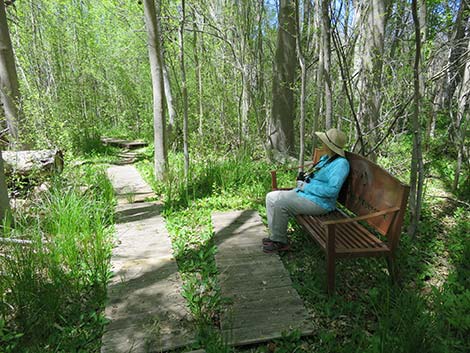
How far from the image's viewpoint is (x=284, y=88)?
741 cm

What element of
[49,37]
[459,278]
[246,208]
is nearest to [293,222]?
[246,208]

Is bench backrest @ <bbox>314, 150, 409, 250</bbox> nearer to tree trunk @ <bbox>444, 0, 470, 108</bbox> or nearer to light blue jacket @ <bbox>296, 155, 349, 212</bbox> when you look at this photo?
light blue jacket @ <bbox>296, 155, 349, 212</bbox>

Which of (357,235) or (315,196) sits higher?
(315,196)

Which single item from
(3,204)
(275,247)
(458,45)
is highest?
(458,45)

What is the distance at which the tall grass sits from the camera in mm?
2236

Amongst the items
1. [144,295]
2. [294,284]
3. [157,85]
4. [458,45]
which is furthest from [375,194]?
[157,85]

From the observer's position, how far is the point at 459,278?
2738 millimetres

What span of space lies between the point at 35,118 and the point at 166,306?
4.01 m

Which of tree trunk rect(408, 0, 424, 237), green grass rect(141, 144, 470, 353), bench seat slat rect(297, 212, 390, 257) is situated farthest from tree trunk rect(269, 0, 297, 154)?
bench seat slat rect(297, 212, 390, 257)

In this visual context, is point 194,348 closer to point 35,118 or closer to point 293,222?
point 293,222

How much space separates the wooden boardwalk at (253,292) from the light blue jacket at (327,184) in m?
0.72

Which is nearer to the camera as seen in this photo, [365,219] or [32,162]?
[365,219]

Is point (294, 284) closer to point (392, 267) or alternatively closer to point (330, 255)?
point (330, 255)

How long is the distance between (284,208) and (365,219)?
0.84 metres
